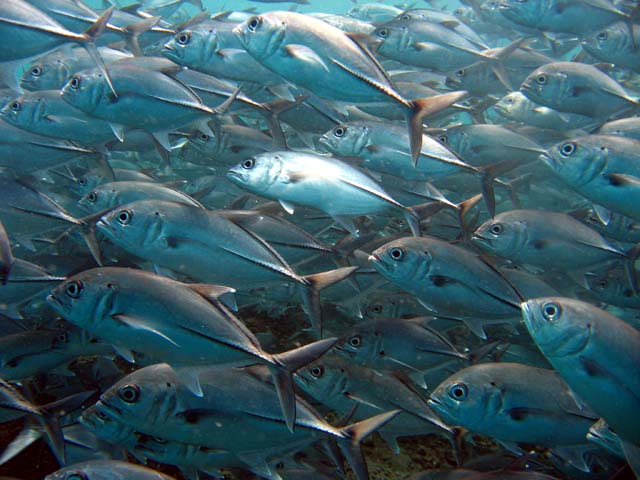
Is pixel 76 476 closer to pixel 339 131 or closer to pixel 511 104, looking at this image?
pixel 339 131

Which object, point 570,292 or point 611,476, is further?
point 570,292

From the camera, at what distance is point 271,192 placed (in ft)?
10.3

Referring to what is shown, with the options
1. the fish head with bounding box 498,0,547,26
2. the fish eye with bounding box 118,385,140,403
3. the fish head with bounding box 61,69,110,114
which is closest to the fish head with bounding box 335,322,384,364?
the fish eye with bounding box 118,385,140,403

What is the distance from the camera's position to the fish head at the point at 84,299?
2332 millimetres

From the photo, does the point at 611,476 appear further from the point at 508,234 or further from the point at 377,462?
the point at 508,234

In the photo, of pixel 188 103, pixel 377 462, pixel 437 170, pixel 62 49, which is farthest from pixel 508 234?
pixel 62 49

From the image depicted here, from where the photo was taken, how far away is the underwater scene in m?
2.31

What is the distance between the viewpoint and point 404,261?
3074 millimetres

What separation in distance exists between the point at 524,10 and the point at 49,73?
518 cm

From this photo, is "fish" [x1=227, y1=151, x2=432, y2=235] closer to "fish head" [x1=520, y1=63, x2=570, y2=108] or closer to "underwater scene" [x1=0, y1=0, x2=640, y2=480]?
"underwater scene" [x1=0, y1=0, x2=640, y2=480]

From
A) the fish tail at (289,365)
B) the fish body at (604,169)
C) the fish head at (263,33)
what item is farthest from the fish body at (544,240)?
the fish head at (263,33)

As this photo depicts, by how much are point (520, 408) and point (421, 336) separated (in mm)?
793

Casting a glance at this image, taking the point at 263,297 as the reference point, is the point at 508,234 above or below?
above

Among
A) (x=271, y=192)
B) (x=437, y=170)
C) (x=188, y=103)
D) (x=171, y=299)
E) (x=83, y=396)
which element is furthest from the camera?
(x=437, y=170)
